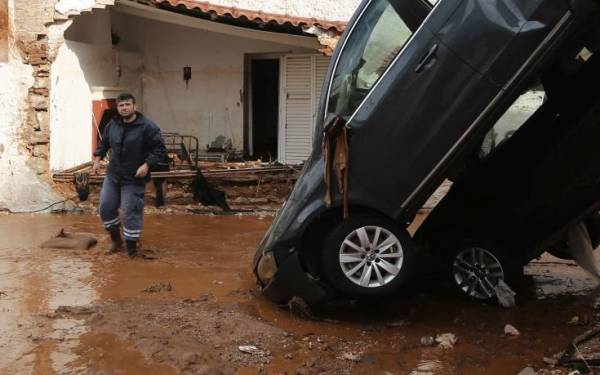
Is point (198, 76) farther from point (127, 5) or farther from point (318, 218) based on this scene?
point (318, 218)

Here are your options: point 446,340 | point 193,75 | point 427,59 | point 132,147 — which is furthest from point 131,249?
point 193,75

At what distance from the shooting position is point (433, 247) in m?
5.18

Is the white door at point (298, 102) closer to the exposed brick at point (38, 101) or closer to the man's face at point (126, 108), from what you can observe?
the exposed brick at point (38, 101)

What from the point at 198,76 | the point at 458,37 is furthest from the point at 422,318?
the point at 198,76

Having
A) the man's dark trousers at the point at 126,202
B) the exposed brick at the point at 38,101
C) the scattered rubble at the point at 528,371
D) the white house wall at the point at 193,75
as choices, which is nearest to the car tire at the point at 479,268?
the scattered rubble at the point at 528,371

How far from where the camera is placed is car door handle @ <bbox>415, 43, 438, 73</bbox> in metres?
4.27

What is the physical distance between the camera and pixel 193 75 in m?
11.8

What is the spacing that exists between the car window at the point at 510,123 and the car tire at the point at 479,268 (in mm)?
810

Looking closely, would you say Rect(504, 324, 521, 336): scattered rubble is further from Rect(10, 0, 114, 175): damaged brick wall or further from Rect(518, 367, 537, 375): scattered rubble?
Rect(10, 0, 114, 175): damaged brick wall

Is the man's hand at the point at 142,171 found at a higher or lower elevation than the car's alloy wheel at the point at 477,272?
higher

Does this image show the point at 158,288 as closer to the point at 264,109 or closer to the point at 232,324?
the point at 232,324

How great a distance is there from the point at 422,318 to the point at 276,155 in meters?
7.24

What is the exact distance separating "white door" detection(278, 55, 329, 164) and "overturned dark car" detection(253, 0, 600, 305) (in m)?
6.01

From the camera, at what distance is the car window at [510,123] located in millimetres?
5297
